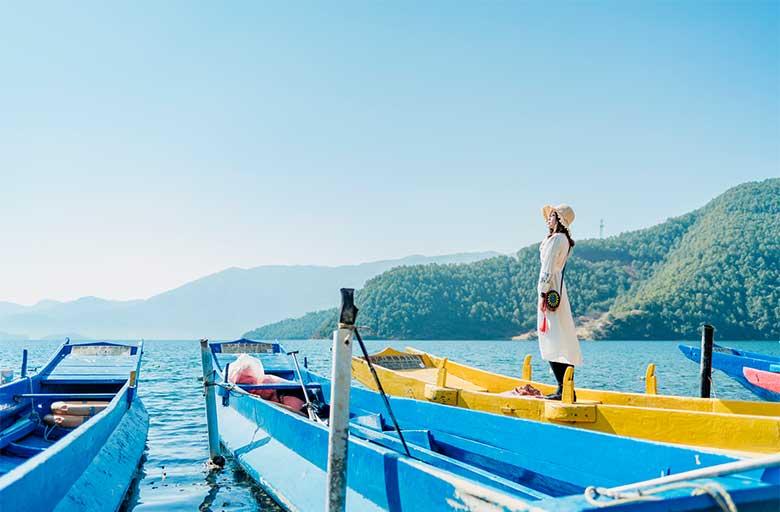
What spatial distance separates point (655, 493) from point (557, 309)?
4345 millimetres

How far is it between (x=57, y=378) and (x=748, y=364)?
47.0 feet

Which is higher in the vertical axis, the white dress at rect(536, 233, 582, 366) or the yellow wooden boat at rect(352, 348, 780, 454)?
the white dress at rect(536, 233, 582, 366)

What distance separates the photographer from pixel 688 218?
17988cm

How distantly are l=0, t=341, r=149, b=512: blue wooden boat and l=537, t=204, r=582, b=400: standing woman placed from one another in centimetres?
499

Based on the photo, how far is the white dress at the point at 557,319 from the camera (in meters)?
7.14

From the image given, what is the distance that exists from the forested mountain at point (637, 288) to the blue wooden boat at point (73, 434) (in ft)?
355

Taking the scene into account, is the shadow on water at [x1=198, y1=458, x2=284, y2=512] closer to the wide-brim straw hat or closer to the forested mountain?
the wide-brim straw hat

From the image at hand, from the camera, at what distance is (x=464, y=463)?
6.12 m

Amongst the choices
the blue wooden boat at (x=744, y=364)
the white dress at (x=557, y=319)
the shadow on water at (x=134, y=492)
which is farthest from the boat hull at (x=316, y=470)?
the blue wooden boat at (x=744, y=364)

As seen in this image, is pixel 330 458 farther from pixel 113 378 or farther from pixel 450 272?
pixel 450 272

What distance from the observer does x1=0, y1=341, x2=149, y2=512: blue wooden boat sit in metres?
4.77

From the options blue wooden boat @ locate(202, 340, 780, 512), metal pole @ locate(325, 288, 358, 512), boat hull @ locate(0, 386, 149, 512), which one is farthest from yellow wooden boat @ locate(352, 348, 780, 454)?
boat hull @ locate(0, 386, 149, 512)

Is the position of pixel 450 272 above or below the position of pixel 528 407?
above

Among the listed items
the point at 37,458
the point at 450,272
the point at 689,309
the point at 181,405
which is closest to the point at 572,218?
the point at 37,458
